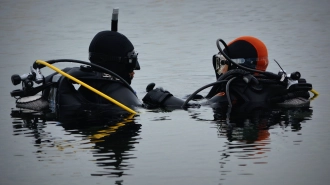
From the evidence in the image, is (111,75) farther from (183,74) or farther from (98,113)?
(183,74)

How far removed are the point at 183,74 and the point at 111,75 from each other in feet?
15.5

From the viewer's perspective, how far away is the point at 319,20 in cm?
2630

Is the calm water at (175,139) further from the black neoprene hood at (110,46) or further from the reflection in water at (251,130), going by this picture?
the black neoprene hood at (110,46)

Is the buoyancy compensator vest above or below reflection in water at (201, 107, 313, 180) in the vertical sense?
above

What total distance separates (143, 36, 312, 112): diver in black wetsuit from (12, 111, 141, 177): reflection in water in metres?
1.26

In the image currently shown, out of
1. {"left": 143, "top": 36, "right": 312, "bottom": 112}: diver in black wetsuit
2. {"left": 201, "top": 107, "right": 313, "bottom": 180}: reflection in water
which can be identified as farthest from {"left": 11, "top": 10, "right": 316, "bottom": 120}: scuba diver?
{"left": 201, "top": 107, "right": 313, "bottom": 180}: reflection in water

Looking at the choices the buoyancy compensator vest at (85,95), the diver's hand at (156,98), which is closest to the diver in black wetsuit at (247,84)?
the diver's hand at (156,98)

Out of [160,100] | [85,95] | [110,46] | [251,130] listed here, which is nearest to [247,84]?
[160,100]

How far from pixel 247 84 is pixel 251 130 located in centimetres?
127

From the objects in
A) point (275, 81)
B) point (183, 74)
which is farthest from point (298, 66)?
point (275, 81)

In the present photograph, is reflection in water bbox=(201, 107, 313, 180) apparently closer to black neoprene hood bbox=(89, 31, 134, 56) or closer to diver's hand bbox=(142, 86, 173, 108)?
diver's hand bbox=(142, 86, 173, 108)

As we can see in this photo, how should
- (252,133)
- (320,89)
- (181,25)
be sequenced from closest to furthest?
(252,133)
(320,89)
(181,25)

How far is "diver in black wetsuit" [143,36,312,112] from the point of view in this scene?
1228 centimetres

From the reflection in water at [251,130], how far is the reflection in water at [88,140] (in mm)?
1016
